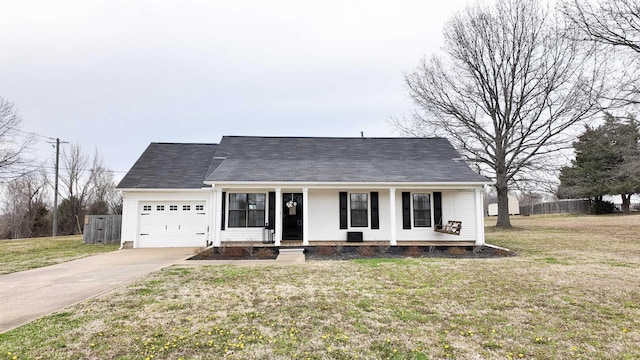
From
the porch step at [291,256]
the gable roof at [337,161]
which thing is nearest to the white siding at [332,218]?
the gable roof at [337,161]

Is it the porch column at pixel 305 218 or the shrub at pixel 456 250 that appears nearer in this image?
the shrub at pixel 456 250

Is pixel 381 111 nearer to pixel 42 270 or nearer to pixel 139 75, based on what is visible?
pixel 139 75

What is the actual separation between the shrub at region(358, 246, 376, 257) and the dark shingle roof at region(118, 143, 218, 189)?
7171 mm

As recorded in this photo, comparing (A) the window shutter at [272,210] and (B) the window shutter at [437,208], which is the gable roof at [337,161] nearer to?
(B) the window shutter at [437,208]

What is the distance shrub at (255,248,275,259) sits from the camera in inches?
416

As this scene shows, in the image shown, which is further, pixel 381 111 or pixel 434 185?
pixel 381 111

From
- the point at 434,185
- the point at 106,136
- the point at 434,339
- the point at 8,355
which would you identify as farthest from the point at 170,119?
the point at 434,339

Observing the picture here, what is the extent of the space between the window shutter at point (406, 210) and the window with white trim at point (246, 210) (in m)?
5.54

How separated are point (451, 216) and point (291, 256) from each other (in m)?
6.70

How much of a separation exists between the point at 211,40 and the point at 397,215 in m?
11.4

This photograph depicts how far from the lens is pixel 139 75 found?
17781mm

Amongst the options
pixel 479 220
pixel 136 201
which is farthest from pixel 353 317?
pixel 136 201

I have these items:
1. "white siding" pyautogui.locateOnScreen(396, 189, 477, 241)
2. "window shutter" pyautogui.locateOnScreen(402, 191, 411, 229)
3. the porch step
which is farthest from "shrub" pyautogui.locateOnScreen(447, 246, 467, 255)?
the porch step

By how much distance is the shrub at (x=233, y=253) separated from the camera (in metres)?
10.7
